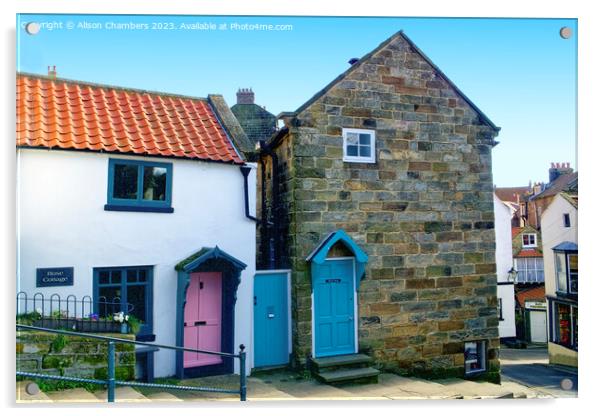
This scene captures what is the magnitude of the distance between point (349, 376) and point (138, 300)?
279 centimetres

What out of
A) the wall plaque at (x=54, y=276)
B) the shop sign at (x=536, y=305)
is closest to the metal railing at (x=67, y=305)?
the wall plaque at (x=54, y=276)

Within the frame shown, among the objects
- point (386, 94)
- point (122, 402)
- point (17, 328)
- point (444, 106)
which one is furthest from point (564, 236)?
point (17, 328)

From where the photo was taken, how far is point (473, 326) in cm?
750

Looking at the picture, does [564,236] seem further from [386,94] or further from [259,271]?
[259,271]

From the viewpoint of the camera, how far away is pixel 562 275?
20.1ft

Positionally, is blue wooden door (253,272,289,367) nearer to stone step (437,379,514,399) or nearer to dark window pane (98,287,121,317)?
dark window pane (98,287,121,317)

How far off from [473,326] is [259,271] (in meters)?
3.25

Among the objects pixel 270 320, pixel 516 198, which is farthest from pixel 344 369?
pixel 516 198

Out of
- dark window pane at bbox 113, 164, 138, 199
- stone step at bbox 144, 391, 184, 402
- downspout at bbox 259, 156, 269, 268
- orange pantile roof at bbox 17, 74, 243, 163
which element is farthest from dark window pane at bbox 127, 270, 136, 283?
downspout at bbox 259, 156, 269, 268

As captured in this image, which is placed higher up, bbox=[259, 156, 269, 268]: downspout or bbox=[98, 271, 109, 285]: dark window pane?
bbox=[259, 156, 269, 268]: downspout

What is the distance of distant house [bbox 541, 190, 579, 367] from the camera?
A: 6.07 metres

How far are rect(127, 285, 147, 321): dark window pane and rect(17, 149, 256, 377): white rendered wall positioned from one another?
0.14 metres

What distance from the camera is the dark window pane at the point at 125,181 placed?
5.99m

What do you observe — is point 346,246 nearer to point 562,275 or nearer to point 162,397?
point 562,275
